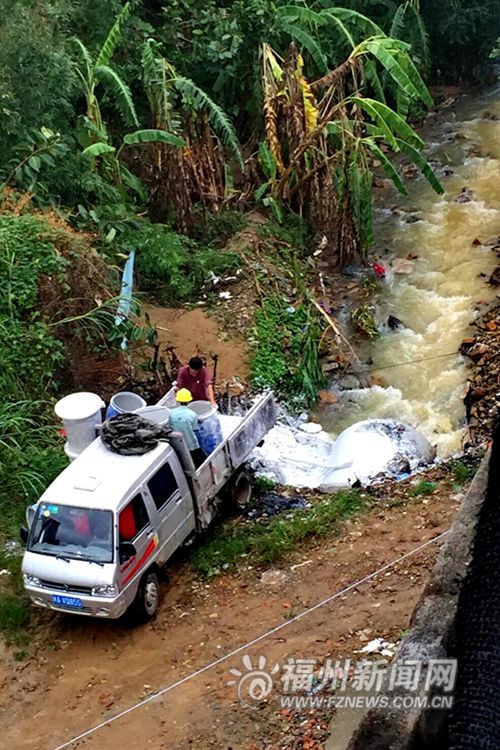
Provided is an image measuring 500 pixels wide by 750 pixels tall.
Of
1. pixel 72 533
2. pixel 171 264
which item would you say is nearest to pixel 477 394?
pixel 171 264

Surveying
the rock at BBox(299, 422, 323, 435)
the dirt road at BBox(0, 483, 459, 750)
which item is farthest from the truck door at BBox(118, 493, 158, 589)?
the rock at BBox(299, 422, 323, 435)

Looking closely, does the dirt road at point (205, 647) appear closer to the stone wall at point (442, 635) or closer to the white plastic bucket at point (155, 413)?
the white plastic bucket at point (155, 413)

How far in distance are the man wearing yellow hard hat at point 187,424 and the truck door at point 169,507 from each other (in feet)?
Answer: 1.60

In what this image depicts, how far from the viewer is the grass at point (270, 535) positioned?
348 inches

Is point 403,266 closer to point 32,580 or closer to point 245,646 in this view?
point 245,646

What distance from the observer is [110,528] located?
762 cm

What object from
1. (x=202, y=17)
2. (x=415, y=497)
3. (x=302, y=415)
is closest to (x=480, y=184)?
(x=202, y=17)

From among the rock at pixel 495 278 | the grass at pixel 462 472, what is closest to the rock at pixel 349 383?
the grass at pixel 462 472

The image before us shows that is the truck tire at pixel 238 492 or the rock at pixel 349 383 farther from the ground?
the truck tire at pixel 238 492

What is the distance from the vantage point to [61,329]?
11039 millimetres

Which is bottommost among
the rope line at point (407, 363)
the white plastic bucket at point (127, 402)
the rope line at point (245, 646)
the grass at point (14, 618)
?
the rope line at point (407, 363)

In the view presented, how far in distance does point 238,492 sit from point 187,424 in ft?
4.96

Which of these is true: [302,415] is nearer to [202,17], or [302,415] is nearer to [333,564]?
[333,564]

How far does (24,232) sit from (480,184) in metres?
10.4
